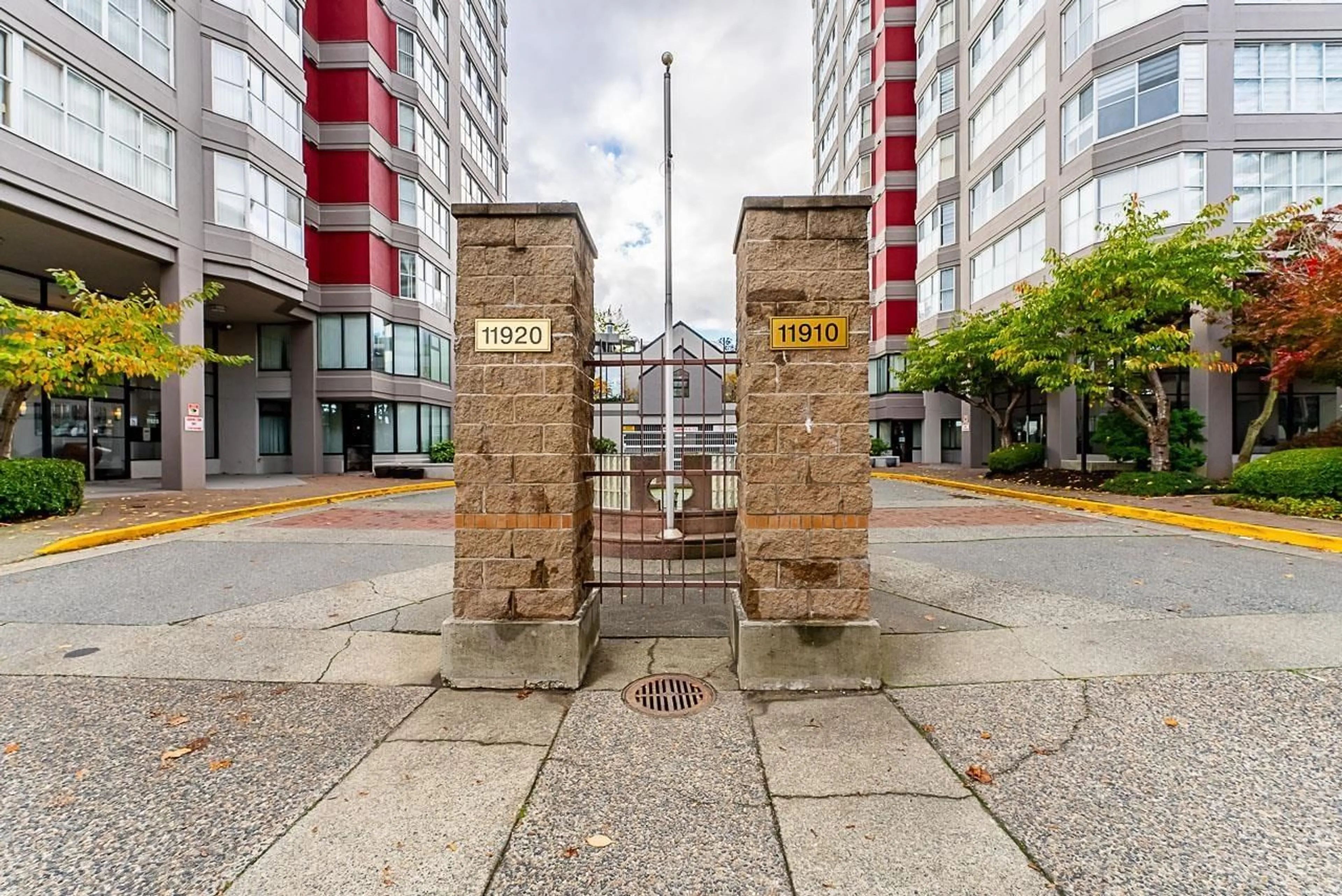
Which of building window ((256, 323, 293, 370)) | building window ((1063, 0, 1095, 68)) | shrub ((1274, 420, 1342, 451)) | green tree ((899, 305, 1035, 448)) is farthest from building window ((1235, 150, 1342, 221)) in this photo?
building window ((256, 323, 293, 370))

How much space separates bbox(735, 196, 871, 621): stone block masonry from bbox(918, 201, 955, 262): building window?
Answer: 27.2 meters

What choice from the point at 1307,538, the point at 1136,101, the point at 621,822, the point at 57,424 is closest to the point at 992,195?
the point at 1136,101

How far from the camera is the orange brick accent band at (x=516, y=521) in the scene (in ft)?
12.1

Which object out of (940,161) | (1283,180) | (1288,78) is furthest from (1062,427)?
(940,161)

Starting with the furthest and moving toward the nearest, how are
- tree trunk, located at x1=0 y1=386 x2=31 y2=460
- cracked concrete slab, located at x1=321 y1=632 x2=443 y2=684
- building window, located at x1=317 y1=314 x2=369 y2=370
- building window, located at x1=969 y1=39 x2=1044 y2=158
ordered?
building window, located at x1=317 y1=314 x2=369 y2=370, building window, located at x1=969 y1=39 x2=1044 y2=158, tree trunk, located at x1=0 y1=386 x2=31 y2=460, cracked concrete slab, located at x1=321 y1=632 x2=443 y2=684

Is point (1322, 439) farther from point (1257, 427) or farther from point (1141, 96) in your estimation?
point (1141, 96)

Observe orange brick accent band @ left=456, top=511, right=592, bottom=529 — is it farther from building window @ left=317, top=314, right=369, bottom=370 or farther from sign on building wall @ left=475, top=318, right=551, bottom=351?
building window @ left=317, top=314, right=369, bottom=370

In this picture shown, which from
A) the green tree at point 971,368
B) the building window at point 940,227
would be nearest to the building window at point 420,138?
the green tree at point 971,368

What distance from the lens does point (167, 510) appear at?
36.0 ft

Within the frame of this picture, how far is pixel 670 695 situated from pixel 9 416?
45.7 feet

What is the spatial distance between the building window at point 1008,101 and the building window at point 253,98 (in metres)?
25.2

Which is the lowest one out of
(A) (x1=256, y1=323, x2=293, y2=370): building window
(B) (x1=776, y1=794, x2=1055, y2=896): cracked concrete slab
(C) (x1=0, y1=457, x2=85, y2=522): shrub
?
(B) (x1=776, y1=794, x2=1055, y2=896): cracked concrete slab

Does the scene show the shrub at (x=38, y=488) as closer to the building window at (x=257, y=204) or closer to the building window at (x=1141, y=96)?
the building window at (x=257, y=204)

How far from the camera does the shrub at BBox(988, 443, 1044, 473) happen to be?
1928 cm
